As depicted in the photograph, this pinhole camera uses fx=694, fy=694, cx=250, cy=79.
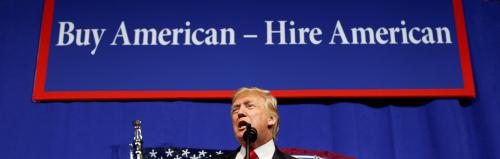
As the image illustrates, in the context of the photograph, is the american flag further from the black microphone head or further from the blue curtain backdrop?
the black microphone head

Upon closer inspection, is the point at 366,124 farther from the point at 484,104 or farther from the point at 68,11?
the point at 68,11

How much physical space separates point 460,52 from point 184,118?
1.19 meters

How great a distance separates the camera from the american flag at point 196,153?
2629 millimetres

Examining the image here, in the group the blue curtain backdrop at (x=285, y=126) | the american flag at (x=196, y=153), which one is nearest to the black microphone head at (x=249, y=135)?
the american flag at (x=196, y=153)

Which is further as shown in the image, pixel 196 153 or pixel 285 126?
pixel 285 126

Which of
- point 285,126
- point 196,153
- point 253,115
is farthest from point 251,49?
point 253,115

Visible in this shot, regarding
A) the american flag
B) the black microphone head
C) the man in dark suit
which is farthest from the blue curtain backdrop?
the black microphone head

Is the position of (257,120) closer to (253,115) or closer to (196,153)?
(253,115)

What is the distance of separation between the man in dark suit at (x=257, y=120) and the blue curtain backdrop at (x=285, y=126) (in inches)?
20.0

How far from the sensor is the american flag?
2.63 meters

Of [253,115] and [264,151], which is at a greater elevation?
[253,115]

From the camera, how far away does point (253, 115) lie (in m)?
2.21

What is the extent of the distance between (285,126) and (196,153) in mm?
381

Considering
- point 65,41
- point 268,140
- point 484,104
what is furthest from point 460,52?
point 65,41
